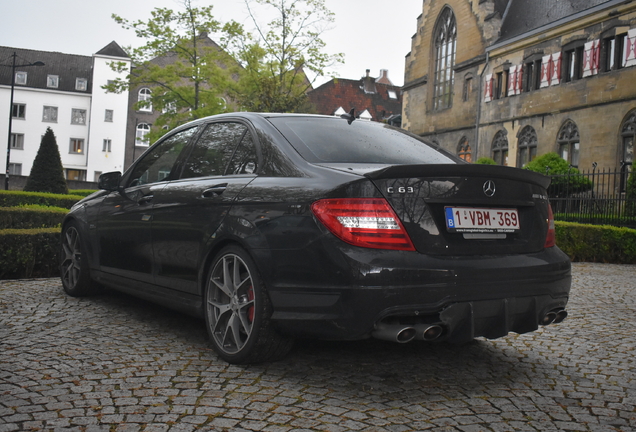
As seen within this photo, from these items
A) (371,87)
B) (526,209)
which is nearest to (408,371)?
(526,209)

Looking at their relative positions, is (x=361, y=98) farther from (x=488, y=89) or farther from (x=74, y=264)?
(x=74, y=264)

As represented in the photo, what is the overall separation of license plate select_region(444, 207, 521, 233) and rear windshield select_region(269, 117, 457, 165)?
66 cm

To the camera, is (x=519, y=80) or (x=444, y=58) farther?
(x=444, y=58)

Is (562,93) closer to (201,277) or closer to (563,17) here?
(563,17)

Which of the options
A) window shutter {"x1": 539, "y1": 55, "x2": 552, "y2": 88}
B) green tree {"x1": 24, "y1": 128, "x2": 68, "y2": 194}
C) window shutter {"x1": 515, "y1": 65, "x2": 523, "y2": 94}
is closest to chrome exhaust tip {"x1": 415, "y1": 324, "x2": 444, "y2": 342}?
green tree {"x1": 24, "y1": 128, "x2": 68, "y2": 194}

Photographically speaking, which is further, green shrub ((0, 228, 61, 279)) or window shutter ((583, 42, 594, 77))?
window shutter ((583, 42, 594, 77))

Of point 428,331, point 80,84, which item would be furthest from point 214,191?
point 80,84

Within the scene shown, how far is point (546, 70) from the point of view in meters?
30.4

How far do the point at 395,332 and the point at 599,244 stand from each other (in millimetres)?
11296

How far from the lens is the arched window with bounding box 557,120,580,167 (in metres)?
28.9

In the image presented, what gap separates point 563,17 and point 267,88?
13418mm

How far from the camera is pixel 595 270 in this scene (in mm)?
11547

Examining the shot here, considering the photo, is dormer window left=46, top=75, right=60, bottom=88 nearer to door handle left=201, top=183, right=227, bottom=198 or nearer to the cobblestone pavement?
the cobblestone pavement

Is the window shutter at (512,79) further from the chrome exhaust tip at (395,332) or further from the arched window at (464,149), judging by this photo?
the chrome exhaust tip at (395,332)
